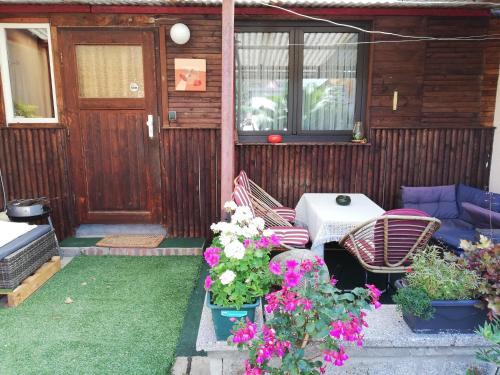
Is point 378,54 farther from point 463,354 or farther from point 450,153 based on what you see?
point 463,354

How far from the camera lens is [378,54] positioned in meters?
5.25

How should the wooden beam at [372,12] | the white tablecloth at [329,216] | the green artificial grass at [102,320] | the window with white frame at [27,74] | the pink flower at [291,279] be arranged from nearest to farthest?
the pink flower at [291,279]
the green artificial grass at [102,320]
the white tablecloth at [329,216]
the wooden beam at [372,12]
the window with white frame at [27,74]

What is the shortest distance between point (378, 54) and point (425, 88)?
31.5 inches

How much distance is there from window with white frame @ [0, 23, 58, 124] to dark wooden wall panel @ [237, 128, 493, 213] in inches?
108

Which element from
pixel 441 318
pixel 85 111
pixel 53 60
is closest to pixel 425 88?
pixel 441 318

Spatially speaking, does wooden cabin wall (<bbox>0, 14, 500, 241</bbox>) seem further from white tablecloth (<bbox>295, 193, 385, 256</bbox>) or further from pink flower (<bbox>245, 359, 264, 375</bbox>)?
pink flower (<bbox>245, 359, 264, 375</bbox>)

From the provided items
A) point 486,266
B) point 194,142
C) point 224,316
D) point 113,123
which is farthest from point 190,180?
point 486,266

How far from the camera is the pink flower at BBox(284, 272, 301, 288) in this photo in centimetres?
220

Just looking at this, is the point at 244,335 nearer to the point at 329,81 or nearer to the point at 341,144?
the point at 341,144

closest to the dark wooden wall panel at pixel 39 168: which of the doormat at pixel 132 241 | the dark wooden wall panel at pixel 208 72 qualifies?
the doormat at pixel 132 241

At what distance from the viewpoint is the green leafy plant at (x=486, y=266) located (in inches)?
93.7

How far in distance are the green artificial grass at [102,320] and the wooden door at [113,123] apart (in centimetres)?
102

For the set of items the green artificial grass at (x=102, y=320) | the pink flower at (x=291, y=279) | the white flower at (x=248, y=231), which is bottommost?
the green artificial grass at (x=102, y=320)

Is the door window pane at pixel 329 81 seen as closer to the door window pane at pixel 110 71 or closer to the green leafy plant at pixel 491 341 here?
the door window pane at pixel 110 71
